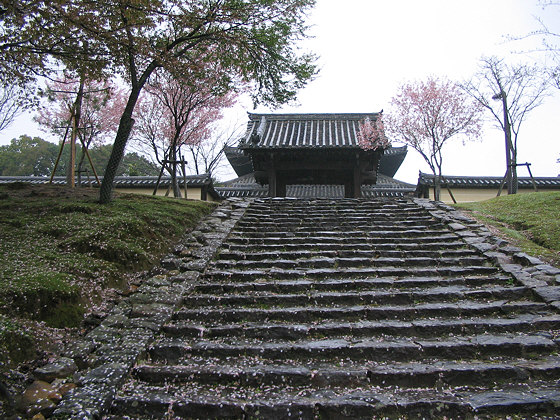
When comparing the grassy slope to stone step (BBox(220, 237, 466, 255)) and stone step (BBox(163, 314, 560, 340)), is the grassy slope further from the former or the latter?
stone step (BBox(220, 237, 466, 255))

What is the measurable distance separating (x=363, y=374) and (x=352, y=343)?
0.55m

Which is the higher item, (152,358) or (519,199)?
(519,199)

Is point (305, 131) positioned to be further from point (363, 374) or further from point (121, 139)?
point (363, 374)

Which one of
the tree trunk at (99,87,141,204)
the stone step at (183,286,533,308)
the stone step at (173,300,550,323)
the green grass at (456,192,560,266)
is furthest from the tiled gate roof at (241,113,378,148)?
the stone step at (173,300,550,323)

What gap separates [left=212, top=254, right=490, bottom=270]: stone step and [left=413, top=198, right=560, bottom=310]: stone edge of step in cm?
37

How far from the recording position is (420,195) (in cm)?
1817

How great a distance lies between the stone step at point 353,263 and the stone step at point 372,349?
7.39 ft

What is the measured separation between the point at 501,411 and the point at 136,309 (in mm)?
4212

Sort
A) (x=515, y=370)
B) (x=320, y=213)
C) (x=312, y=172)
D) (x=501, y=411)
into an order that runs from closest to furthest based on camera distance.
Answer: (x=501, y=411) < (x=515, y=370) < (x=320, y=213) < (x=312, y=172)

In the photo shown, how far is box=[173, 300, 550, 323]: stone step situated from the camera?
483 cm

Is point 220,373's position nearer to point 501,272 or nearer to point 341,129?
point 501,272

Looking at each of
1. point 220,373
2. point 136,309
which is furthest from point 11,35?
point 220,373

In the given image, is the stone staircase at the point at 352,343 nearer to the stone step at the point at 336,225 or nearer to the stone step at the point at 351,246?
the stone step at the point at 351,246

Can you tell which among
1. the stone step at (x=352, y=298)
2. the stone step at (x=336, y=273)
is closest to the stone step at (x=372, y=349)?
the stone step at (x=352, y=298)
